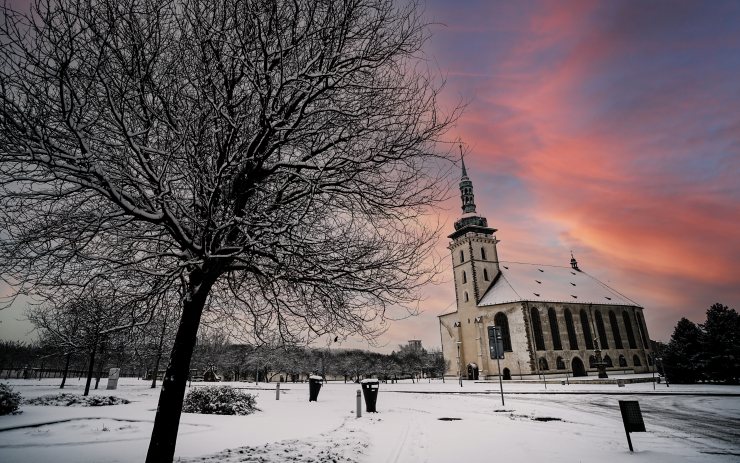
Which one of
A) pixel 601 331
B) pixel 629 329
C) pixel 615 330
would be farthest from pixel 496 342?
pixel 629 329

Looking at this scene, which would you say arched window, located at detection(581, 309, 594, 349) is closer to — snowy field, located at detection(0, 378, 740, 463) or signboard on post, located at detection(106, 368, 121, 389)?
snowy field, located at detection(0, 378, 740, 463)

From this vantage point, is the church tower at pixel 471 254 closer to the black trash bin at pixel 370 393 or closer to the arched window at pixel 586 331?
the arched window at pixel 586 331

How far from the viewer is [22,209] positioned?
476 cm

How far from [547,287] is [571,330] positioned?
240 inches

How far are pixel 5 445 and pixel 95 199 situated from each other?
177 inches

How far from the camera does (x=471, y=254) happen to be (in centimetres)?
4906

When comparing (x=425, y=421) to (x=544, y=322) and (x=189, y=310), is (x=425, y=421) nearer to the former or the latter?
(x=189, y=310)

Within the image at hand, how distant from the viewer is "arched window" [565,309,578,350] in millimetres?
43678

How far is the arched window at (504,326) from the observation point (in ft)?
140

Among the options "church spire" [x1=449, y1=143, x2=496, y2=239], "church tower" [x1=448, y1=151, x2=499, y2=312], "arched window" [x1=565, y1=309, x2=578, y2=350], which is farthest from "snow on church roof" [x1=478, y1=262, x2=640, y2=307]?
"church spire" [x1=449, y1=143, x2=496, y2=239]

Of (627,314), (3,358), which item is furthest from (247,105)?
(3,358)

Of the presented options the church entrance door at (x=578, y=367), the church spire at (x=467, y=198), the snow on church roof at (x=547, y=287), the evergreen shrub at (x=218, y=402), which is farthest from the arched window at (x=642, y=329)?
the evergreen shrub at (x=218, y=402)

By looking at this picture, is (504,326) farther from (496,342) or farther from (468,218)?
(496,342)

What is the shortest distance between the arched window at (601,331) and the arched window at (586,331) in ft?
4.71
